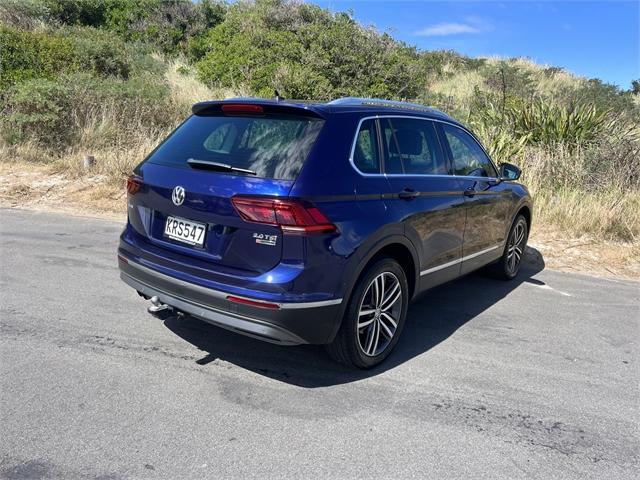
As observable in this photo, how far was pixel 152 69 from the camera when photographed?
1688 cm

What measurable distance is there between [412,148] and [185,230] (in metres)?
1.90

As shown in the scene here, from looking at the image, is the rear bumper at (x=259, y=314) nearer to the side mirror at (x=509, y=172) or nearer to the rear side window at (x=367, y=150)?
the rear side window at (x=367, y=150)

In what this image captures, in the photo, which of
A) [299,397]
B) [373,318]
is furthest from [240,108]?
[299,397]

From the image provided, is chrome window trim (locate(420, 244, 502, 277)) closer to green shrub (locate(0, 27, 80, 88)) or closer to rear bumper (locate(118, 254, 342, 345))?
rear bumper (locate(118, 254, 342, 345))

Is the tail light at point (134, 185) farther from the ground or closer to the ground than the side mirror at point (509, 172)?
closer to the ground

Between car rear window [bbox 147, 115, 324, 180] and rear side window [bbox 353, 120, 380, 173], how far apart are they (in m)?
0.34

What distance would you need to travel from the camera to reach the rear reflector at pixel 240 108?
12.1 feet

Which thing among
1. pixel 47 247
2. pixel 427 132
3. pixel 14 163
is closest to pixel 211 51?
pixel 14 163

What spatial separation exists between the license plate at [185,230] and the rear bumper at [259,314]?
0.86 feet

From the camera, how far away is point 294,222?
3146mm

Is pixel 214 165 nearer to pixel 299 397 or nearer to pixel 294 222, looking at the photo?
pixel 294 222

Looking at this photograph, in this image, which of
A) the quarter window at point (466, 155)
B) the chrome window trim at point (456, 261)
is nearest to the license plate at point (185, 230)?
the chrome window trim at point (456, 261)

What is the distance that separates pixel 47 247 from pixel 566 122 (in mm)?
9800

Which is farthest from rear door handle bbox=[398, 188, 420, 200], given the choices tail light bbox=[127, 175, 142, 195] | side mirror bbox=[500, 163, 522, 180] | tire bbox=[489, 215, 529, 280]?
tire bbox=[489, 215, 529, 280]
